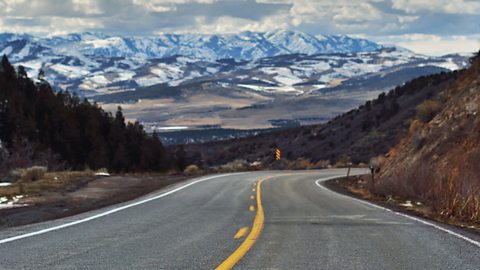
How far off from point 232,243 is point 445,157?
1583 centimetres

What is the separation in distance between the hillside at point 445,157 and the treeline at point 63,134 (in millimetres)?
31036

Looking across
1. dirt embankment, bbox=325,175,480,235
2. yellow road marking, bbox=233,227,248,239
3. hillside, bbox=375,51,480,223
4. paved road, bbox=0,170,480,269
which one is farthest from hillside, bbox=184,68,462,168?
yellow road marking, bbox=233,227,248,239

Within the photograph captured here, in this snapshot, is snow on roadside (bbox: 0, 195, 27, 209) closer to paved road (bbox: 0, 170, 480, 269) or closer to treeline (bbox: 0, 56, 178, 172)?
paved road (bbox: 0, 170, 480, 269)

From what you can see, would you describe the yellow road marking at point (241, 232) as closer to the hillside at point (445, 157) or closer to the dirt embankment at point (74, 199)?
the dirt embankment at point (74, 199)

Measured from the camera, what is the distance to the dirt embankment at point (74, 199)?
15.0 meters

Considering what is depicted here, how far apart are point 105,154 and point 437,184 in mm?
53777

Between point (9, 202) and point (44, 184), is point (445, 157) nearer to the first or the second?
point (44, 184)

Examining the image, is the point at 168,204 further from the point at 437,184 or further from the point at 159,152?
the point at 159,152

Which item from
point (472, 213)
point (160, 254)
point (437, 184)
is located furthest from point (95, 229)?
point (437, 184)

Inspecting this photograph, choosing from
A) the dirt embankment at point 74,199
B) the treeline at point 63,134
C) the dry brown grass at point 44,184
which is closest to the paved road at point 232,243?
the dirt embankment at point 74,199

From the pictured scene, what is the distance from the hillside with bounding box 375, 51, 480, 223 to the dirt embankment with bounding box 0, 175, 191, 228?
9.72m

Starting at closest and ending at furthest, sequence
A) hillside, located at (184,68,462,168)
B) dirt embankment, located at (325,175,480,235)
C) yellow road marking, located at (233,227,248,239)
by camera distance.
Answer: yellow road marking, located at (233,227,248,239) < dirt embankment, located at (325,175,480,235) < hillside, located at (184,68,462,168)

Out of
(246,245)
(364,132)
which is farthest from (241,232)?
(364,132)

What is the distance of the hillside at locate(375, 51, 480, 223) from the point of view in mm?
15734
